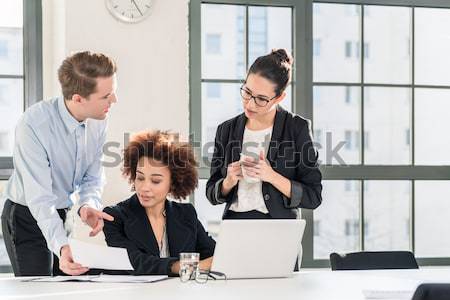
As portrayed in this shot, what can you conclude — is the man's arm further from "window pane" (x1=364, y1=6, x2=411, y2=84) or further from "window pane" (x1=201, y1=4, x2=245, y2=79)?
"window pane" (x1=364, y1=6, x2=411, y2=84)

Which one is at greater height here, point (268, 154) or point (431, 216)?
point (268, 154)

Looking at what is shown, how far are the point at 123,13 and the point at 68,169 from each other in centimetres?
142

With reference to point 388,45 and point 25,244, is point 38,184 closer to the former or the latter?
point 25,244

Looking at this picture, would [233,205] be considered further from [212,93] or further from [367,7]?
[367,7]

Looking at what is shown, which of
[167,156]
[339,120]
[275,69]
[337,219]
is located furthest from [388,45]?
[167,156]

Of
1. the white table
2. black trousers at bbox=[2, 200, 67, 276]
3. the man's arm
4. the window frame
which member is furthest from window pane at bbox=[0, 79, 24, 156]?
the white table

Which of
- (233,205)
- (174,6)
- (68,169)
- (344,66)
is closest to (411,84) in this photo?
(344,66)

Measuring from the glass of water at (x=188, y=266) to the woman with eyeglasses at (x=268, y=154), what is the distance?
0.52 metres

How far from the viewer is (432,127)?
193 inches

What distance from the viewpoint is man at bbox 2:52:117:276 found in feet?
9.08

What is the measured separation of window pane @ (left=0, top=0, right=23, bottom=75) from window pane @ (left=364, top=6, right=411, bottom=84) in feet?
7.06

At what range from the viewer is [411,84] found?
4.76m

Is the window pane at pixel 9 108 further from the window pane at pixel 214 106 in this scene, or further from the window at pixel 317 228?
the window at pixel 317 228

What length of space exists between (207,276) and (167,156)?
734 millimetres
